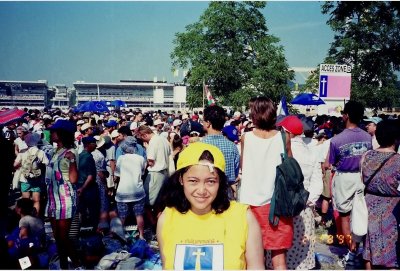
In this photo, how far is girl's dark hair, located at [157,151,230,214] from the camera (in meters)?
2.05

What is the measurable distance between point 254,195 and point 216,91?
3323 cm

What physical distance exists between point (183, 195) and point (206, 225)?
223 mm

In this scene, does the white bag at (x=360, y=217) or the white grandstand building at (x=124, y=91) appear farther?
the white grandstand building at (x=124, y=91)

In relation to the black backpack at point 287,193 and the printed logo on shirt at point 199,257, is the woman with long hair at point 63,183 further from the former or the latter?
the printed logo on shirt at point 199,257

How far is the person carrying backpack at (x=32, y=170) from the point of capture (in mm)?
6984

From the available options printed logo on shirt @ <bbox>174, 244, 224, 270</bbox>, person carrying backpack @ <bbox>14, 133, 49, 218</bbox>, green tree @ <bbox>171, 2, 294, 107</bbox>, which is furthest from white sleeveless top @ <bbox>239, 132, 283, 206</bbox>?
green tree @ <bbox>171, 2, 294, 107</bbox>

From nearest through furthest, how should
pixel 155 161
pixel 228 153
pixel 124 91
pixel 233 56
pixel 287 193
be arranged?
pixel 287 193
pixel 228 153
pixel 155 161
pixel 233 56
pixel 124 91

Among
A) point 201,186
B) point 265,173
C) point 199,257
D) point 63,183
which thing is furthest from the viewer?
point 63,183

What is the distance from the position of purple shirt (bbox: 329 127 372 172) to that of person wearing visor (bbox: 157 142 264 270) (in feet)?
9.77

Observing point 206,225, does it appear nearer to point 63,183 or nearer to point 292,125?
point 292,125

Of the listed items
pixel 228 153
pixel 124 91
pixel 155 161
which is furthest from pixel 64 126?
pixel 124 91

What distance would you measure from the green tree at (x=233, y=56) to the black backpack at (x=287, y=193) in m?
30.8

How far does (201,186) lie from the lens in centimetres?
204

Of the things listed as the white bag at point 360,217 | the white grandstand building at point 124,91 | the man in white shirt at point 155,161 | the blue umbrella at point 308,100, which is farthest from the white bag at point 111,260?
the white grandstand building at point 124,91
